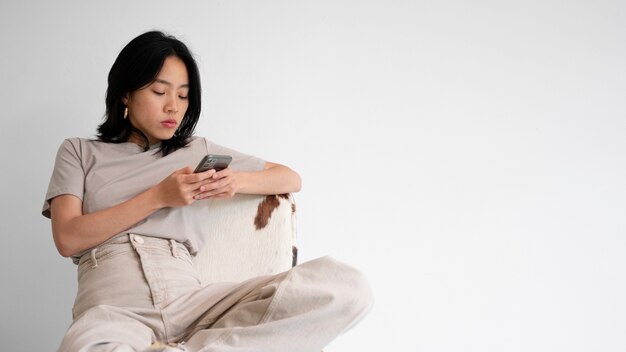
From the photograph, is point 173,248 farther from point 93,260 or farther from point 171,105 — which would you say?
point 171,105

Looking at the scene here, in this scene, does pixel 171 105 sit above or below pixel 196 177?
above

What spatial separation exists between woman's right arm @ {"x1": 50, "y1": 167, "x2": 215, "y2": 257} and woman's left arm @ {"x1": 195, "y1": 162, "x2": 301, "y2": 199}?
1.4 inches

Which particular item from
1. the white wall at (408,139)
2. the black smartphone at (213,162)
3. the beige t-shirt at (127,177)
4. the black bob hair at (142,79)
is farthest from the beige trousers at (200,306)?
the white wall at (408,139)

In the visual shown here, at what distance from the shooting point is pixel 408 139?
2551 millimetres

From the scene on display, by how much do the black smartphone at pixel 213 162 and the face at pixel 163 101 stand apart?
7.7 inches

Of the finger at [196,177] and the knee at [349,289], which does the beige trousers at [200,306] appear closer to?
the knee at [349,289]

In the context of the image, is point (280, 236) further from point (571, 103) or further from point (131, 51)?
point (571, 103)

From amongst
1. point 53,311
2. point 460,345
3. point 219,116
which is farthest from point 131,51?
point 460,345

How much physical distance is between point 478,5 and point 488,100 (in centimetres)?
33

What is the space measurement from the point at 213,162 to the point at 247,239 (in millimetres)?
275

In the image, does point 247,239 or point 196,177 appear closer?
point 196,177

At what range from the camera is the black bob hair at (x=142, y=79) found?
Result: 1815 mm

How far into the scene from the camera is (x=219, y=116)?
2357 millimetres

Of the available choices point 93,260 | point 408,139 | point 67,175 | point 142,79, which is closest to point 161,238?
point 93,260
